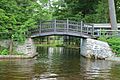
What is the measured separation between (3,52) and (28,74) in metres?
8.52

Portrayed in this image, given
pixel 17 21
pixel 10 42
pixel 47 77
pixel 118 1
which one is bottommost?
pixel 47 77

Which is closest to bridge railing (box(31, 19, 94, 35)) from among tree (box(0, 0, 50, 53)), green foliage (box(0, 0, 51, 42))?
green foliage (box(0, 0, 51, 42))

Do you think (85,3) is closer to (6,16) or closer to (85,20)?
(85,20)

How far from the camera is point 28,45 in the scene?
25.1 m

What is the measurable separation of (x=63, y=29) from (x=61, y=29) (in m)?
0.18

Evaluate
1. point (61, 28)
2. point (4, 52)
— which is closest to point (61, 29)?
point (61, 28)

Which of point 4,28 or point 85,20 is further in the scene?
point 85,20

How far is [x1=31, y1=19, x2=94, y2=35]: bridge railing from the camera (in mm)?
26578

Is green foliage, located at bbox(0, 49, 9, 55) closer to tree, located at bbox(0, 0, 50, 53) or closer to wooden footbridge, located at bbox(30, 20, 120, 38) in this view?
tree, located at bbox(0, 0, 50, 53)

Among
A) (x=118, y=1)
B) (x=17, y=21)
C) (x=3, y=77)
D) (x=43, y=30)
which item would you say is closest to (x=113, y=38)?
(x=43, y=30)

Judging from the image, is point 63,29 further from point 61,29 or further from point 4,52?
point 4,52

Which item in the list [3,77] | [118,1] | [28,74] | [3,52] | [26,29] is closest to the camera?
[3,77]

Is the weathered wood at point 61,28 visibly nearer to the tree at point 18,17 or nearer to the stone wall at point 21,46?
the tree at point 18,17

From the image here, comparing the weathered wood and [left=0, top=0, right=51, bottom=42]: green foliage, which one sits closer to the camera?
[left=0, top=0, right=51, bottom=42]: green foliage
